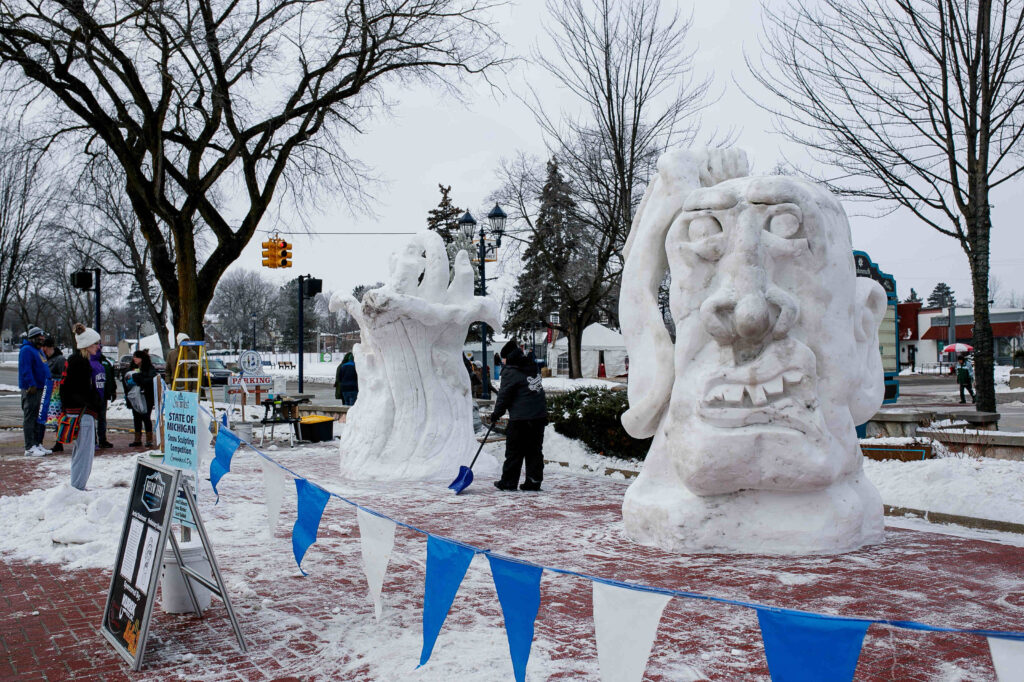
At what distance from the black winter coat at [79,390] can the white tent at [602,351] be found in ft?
97.6

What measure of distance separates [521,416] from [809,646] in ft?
24.1

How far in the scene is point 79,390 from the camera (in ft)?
37.9

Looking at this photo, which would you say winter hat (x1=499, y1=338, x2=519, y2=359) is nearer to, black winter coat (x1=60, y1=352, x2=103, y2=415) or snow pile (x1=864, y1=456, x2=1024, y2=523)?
snow pile (x1=864, y1=456, x2=1024, y2=523)

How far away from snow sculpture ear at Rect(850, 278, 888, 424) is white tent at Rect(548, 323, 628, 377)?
3211 cm

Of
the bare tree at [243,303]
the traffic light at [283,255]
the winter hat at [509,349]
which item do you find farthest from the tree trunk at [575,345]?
the bare tree at [243,303]

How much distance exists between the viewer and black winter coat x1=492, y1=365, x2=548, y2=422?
33.0 ft

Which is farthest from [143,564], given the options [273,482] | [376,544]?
[273,482]

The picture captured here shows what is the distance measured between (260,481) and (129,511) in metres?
5.95

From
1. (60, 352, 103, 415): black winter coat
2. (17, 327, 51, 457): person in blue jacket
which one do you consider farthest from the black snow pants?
(17, 327, 51, 457): person in blue jacket

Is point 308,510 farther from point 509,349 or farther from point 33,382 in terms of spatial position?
point 33,382

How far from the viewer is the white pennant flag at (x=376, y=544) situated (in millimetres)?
4773

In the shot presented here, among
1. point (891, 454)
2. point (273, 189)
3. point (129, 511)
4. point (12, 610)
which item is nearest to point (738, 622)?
point (129, 511)

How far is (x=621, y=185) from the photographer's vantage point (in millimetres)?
24016

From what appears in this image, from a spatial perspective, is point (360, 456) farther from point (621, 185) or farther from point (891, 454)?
point (621, 185)
